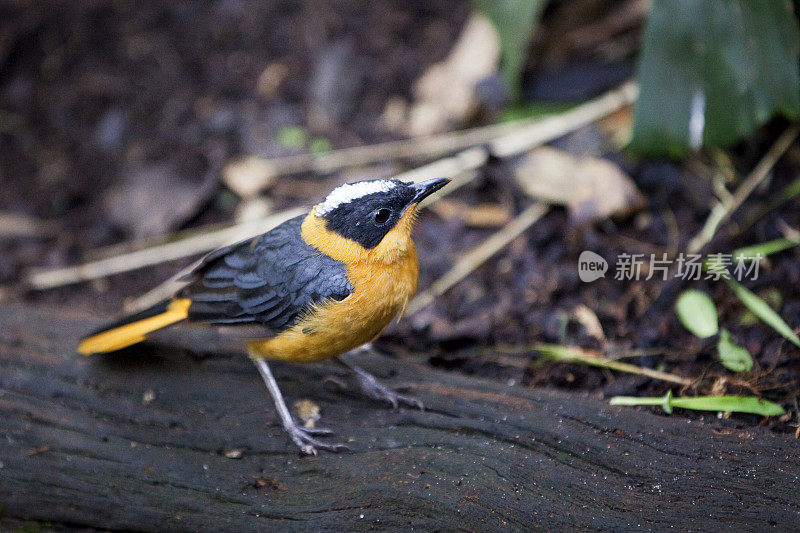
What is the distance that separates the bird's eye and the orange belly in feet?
0.69

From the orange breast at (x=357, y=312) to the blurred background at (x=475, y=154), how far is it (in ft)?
3.17

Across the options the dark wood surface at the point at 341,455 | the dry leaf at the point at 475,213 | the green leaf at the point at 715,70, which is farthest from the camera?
the dry leaf at the point at 475,213

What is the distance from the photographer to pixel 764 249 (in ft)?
13.1

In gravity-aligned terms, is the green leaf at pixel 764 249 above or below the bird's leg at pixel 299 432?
above

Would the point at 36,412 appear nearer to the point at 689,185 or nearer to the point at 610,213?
the point at 610,213

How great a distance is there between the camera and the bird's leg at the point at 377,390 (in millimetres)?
3506

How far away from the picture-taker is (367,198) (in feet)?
10.7

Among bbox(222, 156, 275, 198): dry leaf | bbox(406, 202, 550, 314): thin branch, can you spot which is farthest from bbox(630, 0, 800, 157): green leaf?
bbox(222, 156, 275, 198): dry leaf

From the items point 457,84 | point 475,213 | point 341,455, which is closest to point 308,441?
point 341,455

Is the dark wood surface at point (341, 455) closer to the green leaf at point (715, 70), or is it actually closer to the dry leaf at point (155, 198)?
the dry leaf at point (155, 198)

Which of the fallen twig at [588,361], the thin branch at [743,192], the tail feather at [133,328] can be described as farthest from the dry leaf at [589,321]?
the tail feather at [133,328]

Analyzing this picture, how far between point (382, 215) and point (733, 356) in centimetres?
193

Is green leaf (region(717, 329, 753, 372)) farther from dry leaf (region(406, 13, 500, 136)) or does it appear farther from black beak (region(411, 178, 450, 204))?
dry leaf (region(406, 13, 500, 136))

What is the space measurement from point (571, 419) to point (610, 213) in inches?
74.1
